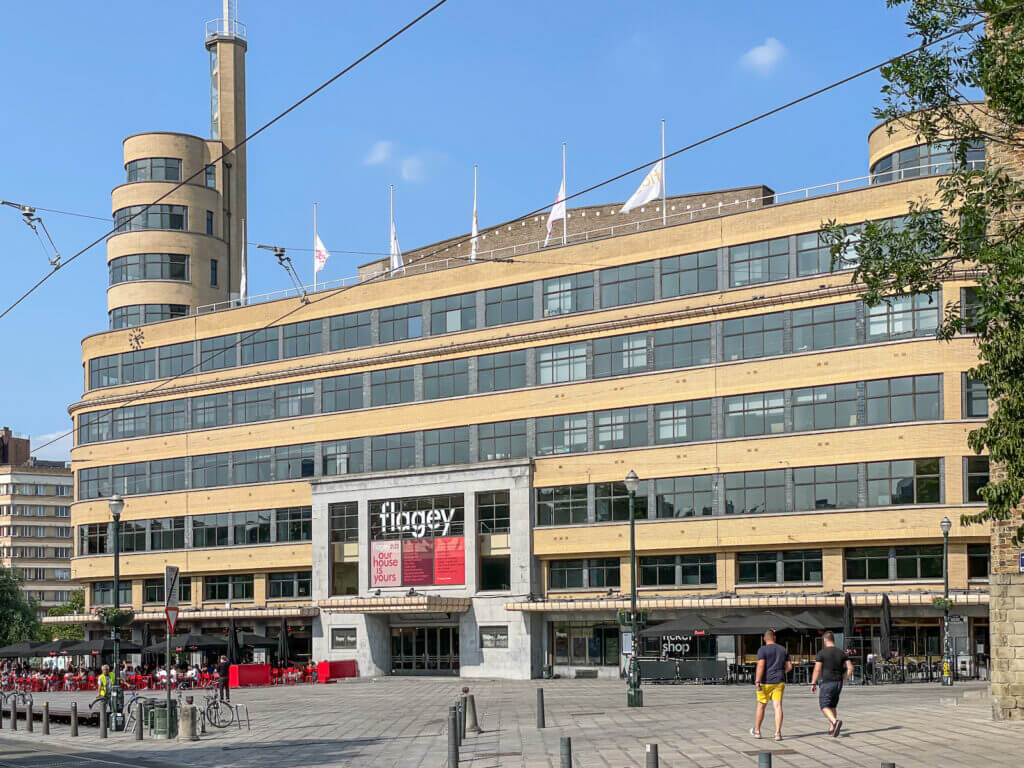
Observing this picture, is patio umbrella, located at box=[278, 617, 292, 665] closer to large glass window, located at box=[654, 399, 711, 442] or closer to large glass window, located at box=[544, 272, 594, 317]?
large glass window, located at box=[544, 272, 594, 317]

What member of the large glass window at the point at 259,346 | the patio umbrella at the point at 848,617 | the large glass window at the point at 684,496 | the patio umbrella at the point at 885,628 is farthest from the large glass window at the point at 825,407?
the large glass window at the point at 259,346

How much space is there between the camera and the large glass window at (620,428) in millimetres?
57625

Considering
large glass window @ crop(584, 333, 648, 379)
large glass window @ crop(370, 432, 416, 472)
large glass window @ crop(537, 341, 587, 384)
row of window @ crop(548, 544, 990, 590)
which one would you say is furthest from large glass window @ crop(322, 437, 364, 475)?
large glass window @ crop(584, 333, 648, 379)

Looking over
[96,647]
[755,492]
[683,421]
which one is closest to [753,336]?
[683,421]

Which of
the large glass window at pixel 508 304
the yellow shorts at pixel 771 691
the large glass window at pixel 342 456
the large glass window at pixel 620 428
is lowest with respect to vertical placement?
the yellow shorts at pixel 771 691

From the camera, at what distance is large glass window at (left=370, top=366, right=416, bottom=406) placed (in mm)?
65312

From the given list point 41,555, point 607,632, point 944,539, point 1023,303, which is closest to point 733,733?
point 1023,303

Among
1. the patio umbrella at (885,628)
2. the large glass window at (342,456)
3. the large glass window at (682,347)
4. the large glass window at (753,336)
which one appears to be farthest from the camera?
the large glass window at (342,456)

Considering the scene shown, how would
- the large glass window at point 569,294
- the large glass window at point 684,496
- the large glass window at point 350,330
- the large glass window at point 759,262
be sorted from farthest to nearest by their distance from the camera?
the large glass window at point 350,330 < the large glass window at point 569,294 < the large glass window at point 684,496 < the large glass window at point 759,262

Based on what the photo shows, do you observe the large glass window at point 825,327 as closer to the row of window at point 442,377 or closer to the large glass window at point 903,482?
the row of window at point 442,377

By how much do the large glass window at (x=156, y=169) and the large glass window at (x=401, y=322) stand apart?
21.1 m

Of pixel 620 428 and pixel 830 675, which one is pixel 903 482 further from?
pixel 830 675

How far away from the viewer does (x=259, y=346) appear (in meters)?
71.3

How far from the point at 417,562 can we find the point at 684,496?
14.6 meters
